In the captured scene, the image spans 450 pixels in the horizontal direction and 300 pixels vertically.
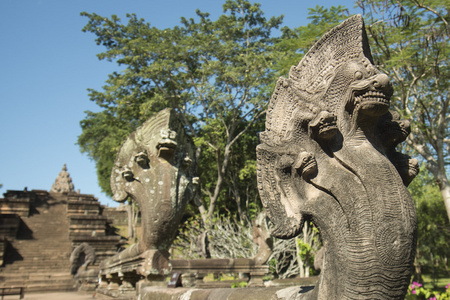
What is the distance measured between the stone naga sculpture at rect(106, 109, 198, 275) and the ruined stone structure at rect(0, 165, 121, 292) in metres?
5.77

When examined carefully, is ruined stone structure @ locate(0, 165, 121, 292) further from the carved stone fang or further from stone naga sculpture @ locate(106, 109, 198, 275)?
the carved stone fang

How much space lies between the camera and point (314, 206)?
1836 mm

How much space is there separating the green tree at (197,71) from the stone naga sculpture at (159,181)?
1058 cm

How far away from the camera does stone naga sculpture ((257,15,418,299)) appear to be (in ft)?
5.15

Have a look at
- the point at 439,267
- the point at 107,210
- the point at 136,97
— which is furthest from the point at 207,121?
the point at 439,267

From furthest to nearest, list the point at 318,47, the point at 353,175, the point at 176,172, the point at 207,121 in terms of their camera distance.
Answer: the point at 207,121 → the point at 176,172 → the point at 318,47 → the point at 353,175

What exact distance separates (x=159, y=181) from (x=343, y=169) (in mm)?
3131

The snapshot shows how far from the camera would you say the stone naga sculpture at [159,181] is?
4578 mm

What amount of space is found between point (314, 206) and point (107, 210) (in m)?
31.3

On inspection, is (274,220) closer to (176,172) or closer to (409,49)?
(176,172)

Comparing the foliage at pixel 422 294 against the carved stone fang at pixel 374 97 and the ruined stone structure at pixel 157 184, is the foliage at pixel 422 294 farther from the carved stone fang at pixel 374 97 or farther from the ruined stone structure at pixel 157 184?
the carved stone fang at pixel 374 97

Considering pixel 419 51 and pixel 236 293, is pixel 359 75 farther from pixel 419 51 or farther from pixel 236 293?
pixel 419 51

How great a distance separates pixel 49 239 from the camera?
17.9 meters

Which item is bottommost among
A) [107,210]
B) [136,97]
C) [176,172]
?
[176,172]
